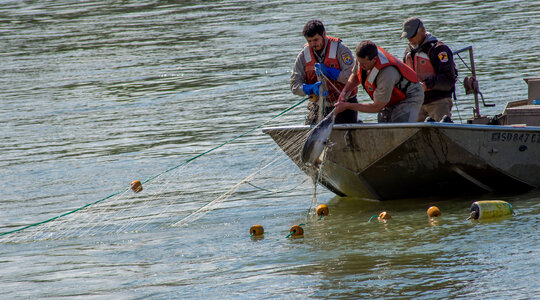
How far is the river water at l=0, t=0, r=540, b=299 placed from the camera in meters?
6.98

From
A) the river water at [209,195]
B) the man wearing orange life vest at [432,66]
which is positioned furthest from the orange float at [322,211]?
the man wearing orange life vest at [432,66]

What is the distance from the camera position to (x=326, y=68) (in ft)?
28.9

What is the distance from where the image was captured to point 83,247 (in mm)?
8570

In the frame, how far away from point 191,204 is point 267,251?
7.61 ft

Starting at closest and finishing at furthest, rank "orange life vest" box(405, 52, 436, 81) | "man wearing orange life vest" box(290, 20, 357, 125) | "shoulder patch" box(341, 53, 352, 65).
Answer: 1. "man wearing orange life vest" box(290, 20, 357, 125)
2. "shoulder patch" box(341, 53, 352, 65)
3. "orange life vest" box(405, 52, 436, 81)

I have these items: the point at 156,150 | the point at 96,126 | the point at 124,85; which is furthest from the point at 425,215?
the point at 124,85

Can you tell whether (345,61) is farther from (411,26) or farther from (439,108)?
(439,108)

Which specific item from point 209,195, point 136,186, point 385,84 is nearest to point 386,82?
point 385,84

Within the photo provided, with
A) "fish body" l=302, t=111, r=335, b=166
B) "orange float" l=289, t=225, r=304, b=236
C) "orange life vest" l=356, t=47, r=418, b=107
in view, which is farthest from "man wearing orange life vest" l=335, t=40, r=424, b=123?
"orange float" l=289, t=225, r=304, b=236

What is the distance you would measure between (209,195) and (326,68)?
2.33m

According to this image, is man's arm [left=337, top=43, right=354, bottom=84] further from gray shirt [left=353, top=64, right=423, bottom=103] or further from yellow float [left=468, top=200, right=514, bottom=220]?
yellow float [left=468, top=200, right=514, bottom=220]

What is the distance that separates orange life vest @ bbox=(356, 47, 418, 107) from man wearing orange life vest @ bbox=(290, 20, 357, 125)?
31 centimetres

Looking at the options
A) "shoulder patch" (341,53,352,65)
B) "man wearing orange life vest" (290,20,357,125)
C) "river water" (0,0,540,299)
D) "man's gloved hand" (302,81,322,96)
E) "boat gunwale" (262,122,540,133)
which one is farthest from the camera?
"shoulder patch" (341,53,352,65)

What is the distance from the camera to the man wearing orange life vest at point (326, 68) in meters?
8.75
